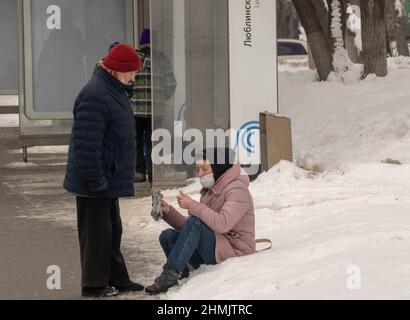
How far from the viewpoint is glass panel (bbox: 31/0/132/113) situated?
16875mm

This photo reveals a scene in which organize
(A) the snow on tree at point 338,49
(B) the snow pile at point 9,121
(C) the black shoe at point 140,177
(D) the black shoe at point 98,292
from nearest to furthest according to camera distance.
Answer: (D) the black shoe at point 98,292
(C) the black shoe at point 140,177
(A) the snow on tree at point 338,49
(B) the snow pile at point 9,121

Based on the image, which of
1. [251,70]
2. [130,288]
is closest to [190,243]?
[130,288]

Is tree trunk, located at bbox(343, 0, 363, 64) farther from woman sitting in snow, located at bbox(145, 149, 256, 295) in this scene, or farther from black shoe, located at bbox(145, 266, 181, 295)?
black shoe, located at bbox(145, 266, 181, 295)

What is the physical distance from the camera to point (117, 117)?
7.75 metres

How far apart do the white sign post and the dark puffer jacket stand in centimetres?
513

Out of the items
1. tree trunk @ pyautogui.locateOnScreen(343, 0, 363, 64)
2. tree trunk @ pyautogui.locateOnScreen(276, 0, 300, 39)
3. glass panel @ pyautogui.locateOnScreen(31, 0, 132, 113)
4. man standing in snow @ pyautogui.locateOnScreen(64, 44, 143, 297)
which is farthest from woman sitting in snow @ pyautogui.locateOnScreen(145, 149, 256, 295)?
tree trunk @ pyautogui.locateOnScreen(276, 0, 300, 39)

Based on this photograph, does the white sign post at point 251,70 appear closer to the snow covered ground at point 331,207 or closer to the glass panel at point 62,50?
the snow covered ground at point 331,207

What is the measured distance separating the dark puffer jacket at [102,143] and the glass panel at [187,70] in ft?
17.8

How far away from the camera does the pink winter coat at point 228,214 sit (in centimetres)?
782

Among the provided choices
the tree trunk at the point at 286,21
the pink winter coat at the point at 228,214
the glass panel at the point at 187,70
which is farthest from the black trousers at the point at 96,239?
the tree trunk at the point at 286,21

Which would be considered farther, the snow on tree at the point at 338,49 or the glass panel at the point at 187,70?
the snow on tree at the point at 338,49
